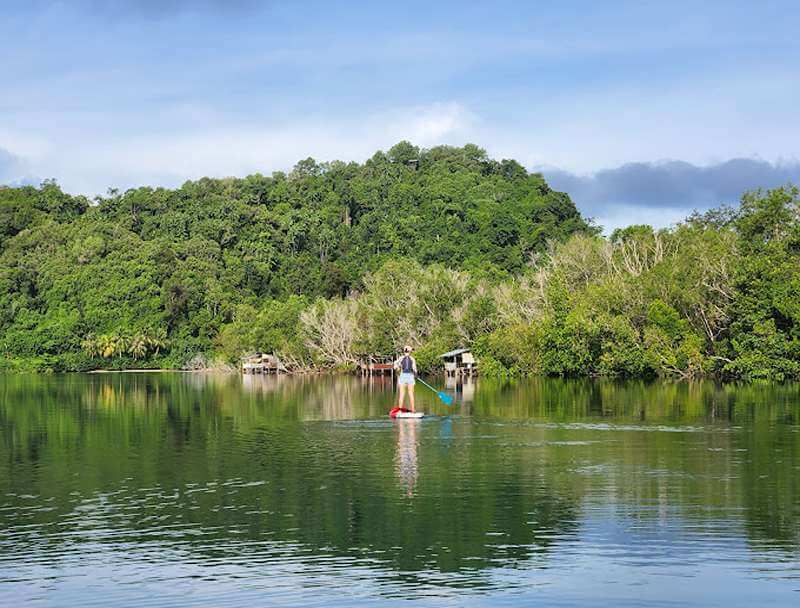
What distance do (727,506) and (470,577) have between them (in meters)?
6.11

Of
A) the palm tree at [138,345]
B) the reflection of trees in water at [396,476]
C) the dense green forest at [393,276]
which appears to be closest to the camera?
the reflection of trees in water at [396,476]

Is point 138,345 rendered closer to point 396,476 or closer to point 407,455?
point 407,455

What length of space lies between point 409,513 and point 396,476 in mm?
4194

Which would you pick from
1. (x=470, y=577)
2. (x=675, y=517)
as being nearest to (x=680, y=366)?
(x=675, y=517)

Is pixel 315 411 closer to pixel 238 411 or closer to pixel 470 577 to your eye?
pixel 238 411

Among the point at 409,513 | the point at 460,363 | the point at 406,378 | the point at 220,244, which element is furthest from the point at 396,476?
the point at 220,244

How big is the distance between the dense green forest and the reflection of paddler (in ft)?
99.3

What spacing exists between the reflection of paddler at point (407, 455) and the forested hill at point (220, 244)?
250 ft

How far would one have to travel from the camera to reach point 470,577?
13.3m

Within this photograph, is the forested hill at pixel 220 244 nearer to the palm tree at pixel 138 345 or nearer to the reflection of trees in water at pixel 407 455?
the palm tree at pixel 138 345

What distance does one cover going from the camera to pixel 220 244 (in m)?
149

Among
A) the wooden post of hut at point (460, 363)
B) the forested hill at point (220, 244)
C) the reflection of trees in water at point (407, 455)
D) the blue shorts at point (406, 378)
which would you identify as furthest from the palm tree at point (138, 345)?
the reflection of trees in water at point (407, 455)

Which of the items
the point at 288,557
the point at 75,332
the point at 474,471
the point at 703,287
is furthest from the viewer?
the point at 75,332

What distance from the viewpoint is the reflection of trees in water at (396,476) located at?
1585cm
